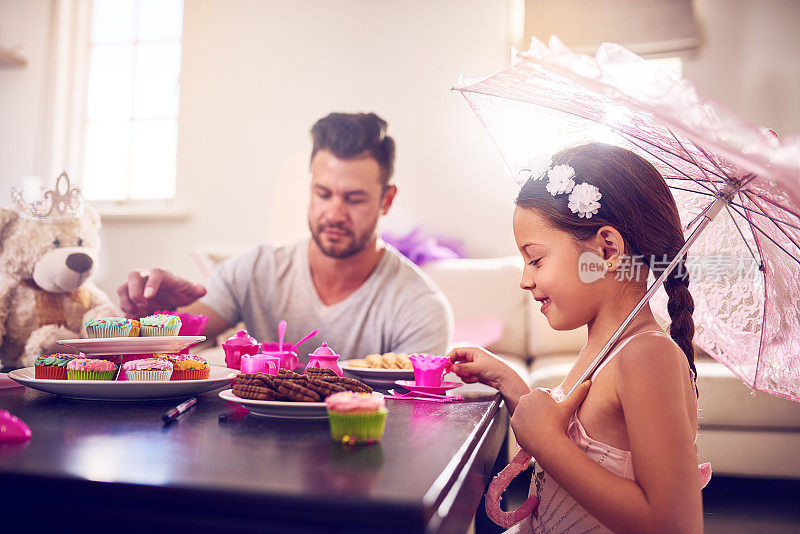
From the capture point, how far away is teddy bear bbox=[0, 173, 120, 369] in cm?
124

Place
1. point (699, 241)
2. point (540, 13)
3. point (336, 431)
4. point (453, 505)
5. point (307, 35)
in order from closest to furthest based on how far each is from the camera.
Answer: point (453, 505) < point (336, 431) < point (699, 241) < point (540, 13) < point (307, 35)

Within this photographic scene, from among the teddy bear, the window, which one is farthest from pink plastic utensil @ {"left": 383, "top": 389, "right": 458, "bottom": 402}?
the window

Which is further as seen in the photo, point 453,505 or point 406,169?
point 406,169

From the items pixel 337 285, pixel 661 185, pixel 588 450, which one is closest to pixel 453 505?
pixel 588 450

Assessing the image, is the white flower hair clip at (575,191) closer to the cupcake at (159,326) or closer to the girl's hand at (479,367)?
the girl's hand at (479,367)

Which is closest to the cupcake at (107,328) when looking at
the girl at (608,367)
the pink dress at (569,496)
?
the girl at (608,367)

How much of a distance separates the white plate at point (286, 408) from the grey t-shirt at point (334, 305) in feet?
2.88

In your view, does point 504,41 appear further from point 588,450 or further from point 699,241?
point 588,450

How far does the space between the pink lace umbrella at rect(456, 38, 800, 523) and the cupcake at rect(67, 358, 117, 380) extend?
2.13ft

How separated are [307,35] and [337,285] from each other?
2.29m

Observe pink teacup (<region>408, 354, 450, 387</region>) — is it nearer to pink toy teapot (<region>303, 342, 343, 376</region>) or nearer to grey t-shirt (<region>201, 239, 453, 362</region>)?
pink toy teapot (<region>303, 342, 343, 376</region>)

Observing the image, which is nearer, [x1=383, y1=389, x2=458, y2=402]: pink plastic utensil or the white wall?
[x1=383, y1=389, x2=458, y2=402]: pink plastic utensil

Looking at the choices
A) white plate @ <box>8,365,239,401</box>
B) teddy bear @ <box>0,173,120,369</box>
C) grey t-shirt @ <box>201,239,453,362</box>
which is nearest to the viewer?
white plate @ <box>8,365,239,401</box>

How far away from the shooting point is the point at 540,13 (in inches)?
128
